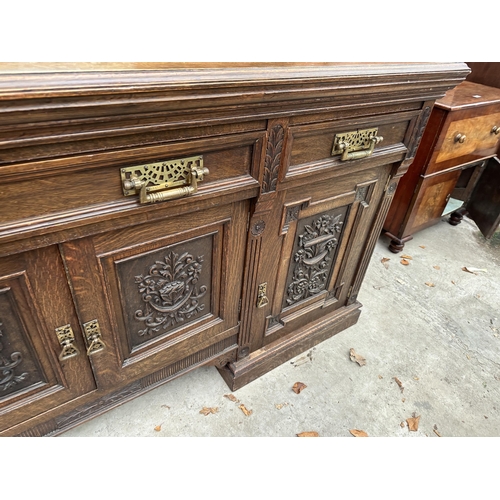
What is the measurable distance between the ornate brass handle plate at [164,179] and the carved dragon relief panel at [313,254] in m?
0.46

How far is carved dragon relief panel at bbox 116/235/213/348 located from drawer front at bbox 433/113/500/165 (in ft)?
4.72

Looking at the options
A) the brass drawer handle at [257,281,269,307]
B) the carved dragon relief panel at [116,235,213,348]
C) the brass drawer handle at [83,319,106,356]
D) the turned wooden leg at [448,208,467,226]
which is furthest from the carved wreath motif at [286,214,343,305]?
the turned wooden leg at [448,208,467,226]

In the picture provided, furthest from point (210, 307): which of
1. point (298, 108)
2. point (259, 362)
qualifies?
point (298, 108)

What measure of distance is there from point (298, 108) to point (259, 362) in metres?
0.95

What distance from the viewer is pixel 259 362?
1.38m

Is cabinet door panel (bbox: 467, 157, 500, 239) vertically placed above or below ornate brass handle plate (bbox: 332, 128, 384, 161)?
below

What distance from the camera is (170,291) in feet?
3.15

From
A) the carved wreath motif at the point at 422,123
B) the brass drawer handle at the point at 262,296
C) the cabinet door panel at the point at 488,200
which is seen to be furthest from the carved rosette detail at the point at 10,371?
the cabinet door panel at the point at 488,200

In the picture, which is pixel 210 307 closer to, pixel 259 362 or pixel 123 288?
pixel 123 288

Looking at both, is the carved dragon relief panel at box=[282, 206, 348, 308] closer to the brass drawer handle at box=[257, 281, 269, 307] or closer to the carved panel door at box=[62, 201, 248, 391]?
the brass drawer handle at box=[257, 281, 269, 307]

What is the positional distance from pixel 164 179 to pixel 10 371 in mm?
570

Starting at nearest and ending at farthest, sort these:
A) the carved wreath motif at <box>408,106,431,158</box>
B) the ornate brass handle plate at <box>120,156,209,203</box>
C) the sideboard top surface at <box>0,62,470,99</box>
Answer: the sideboard top surface at <box>0,62,470,99</box> < the ornate brass handle plate at <box>120,156,209,203</box> < the carved wreath motif at <box>408,106,431,158</box>

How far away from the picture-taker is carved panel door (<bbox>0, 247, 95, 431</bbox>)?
0.71 metres

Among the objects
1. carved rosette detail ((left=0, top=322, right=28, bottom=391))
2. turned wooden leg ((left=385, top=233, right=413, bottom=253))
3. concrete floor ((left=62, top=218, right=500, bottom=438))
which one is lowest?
concrete floor ((left=62, top=218, right=500, bottom=438))
